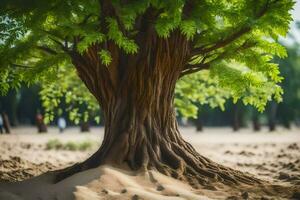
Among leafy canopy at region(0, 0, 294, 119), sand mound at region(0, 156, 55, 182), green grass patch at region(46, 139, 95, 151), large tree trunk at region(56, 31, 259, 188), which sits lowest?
sand mound at region(0, 156, 55, 182)

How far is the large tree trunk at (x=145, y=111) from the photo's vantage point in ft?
28.3

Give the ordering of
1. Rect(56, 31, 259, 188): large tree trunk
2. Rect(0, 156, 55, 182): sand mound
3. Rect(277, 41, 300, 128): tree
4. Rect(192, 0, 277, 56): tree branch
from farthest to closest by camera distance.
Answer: Rect(277, 41, 300, 128): tree
Rect(0, 156, 55, 182): sand mound
Rect(56, 31, 259, 188): large tree trunk
Rect(192, 0, 277, 56): tree branch

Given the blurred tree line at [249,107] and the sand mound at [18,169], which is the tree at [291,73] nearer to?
the blurred tree line at [249,107]

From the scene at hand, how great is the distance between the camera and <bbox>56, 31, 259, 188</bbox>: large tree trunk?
8.62m

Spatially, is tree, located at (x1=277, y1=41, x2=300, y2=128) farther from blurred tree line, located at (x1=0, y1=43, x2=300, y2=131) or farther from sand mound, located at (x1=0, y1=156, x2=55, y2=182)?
sand mound, located at (x1=0, y1=156, x2=55, y2=182)

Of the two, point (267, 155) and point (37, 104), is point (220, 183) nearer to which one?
point (267, 155)

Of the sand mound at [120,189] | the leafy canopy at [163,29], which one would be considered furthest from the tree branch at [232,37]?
the sand mound at [120,189]

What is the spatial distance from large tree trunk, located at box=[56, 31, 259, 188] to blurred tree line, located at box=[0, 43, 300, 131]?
87.8 ft

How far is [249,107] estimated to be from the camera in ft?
143

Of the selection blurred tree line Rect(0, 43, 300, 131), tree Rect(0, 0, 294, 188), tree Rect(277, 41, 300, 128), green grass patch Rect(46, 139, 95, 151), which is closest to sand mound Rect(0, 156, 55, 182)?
tree Rect(0, 0, 294, 188)

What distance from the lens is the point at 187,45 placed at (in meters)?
8.98

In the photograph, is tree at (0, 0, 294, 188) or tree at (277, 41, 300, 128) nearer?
tree at (0, 0, 294, 188)

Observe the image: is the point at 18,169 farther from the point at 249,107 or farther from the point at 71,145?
the point at 249,107

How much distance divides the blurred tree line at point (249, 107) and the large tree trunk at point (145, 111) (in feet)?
87.8
